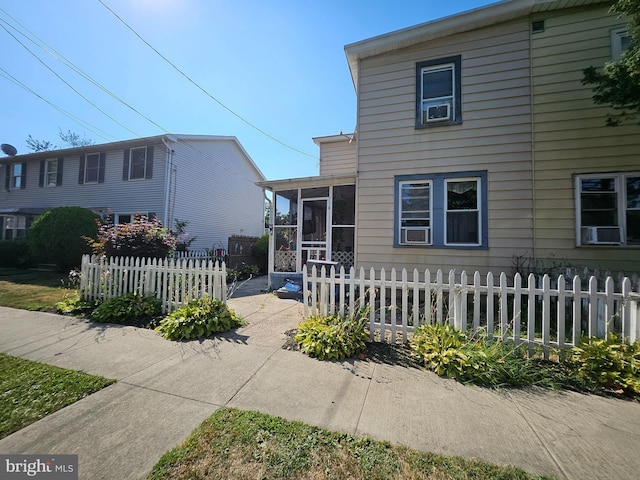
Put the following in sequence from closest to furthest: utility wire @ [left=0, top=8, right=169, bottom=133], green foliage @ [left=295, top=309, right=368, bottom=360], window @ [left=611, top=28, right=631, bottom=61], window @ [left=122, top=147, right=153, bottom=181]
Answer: green foliage @ [left=295, top=309, right=368, bottom=360] < window @ [left=611, top=28, right=631, bottom=61] < utility wire @ [left=0, top=8, right=169, bottom=133] < window @ [left=122, top=147, right=153, bottom=181]

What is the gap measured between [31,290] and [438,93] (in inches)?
503

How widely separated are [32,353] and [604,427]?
6655mm

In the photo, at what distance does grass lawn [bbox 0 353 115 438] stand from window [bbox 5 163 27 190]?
19.7 m

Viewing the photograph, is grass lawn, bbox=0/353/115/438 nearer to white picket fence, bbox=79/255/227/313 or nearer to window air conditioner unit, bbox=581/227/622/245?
white picket fence, bbox=79/255/227/313

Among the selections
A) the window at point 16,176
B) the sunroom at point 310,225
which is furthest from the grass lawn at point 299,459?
the window at point 16,176

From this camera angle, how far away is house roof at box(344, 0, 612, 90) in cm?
633

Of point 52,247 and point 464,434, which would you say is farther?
point 52,247

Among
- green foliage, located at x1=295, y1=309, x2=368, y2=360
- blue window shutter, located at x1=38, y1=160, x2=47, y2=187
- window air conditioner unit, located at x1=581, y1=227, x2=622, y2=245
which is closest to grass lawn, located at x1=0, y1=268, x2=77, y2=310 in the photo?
green foliage, located at x1=295, y1=309, x2=368, y2=360

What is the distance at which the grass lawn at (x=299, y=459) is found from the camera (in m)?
1.80

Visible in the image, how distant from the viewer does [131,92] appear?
11.1 m

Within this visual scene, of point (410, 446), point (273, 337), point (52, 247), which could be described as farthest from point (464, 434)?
point (52, 247)

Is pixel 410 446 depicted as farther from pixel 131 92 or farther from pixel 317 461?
pixel 131 92

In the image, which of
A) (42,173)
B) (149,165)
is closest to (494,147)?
(149,165)

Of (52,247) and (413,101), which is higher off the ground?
(413,101)
